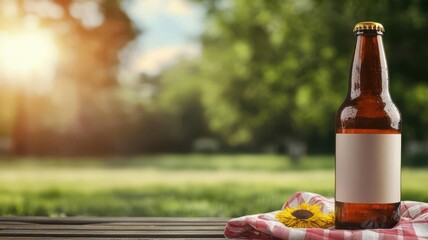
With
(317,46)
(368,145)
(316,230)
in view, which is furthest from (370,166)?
(317,46)

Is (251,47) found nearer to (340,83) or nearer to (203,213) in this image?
(340,83)

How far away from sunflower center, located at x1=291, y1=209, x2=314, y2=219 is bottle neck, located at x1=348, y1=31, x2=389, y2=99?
0.41 meters

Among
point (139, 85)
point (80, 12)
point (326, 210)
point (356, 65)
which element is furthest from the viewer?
point (139, 85)

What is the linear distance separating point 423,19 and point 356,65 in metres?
11.6

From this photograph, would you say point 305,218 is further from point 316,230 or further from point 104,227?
point 104,227

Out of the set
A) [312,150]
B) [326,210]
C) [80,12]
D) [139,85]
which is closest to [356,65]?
[326,210]

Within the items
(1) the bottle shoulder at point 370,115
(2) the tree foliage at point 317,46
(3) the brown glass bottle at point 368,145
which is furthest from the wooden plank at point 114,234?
(2) the tree foliage at point 317,46

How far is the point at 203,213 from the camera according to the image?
612cm

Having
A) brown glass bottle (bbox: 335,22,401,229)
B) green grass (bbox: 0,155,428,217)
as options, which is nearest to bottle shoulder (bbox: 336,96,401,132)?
brown glass bottle (bbox: 335,22,401,229)

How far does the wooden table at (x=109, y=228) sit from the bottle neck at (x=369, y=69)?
0.66 metres

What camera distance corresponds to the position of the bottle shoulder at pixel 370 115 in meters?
1.82

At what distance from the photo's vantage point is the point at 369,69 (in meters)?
1.86

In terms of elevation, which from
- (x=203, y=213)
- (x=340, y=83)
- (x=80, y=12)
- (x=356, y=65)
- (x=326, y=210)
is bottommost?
(x=203, y=213)

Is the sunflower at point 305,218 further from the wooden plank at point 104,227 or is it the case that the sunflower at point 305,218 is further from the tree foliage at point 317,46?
the tree foliage at point 317,46
